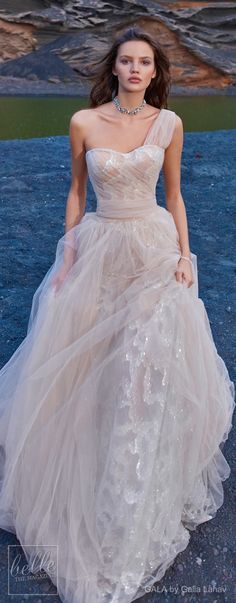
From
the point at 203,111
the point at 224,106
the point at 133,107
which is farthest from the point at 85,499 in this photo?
the point at 224,106

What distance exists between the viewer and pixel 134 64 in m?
2.36

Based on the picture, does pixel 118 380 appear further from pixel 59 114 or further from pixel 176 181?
pixel 59 114

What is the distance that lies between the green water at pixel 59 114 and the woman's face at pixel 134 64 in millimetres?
11057

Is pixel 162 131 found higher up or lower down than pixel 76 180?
higher up

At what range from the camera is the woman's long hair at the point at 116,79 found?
2.43m

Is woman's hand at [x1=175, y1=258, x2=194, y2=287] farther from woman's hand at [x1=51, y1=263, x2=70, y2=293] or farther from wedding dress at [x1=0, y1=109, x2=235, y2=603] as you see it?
woman's hand at [x1=51, y1=263, x2=70, y2=293]

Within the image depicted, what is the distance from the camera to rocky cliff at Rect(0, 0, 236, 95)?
29.0 m

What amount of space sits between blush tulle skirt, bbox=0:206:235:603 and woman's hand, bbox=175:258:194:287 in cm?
3

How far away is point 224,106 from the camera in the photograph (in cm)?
2191

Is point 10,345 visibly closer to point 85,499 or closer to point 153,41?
point 85,499

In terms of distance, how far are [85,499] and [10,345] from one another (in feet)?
7.21

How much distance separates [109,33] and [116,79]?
31075 mm

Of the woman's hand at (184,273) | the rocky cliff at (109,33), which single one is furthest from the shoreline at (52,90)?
the woman's hand at (184,273)

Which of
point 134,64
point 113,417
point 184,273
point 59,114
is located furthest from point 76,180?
point 59,114
